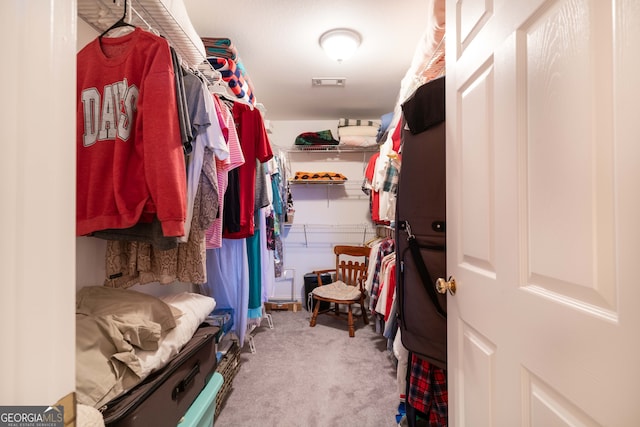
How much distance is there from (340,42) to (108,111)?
143 centimetres

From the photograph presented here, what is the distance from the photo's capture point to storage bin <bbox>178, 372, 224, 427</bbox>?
0.93 m

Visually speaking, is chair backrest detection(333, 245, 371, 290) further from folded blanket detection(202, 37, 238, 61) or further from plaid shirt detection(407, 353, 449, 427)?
folded blanket detection(202, 37, 238, 61)

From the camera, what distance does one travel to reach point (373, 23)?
159cm

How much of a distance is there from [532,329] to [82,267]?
144 centimetres

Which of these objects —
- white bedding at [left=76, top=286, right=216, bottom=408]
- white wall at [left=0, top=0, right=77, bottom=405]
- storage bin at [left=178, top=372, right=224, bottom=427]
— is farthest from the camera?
storage bin at [left=178, top=372, right=224, bottom=427]

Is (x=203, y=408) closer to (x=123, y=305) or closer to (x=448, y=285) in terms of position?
(x=123, y=305)

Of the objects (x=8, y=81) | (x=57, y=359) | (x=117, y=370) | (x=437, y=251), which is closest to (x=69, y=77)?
(x=8, y=81)

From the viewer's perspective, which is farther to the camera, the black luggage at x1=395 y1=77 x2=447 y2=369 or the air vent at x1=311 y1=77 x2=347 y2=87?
the air vent at x1=311 y1=77 x2=347 y2=87

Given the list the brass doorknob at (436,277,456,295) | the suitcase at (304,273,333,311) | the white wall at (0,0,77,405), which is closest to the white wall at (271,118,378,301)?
the suitcase at (304,273,333,311)

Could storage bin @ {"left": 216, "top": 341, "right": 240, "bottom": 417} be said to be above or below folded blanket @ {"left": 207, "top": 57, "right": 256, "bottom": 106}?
below

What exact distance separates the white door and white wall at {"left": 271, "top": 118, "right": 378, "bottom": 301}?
2.41 m

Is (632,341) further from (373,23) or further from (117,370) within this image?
(373,23)

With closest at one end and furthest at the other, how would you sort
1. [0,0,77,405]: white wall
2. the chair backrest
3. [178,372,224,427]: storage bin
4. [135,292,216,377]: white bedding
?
[0,0,77,405]: white wall
[135,292,216,377]: white bedding
[178,372,224,427]: storage bin
the chair backrest

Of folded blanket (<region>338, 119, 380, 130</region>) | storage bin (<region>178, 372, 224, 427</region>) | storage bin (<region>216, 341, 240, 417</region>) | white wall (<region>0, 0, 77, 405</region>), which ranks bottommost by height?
storage bin (<region>216, 341, 240, 417</region>)
